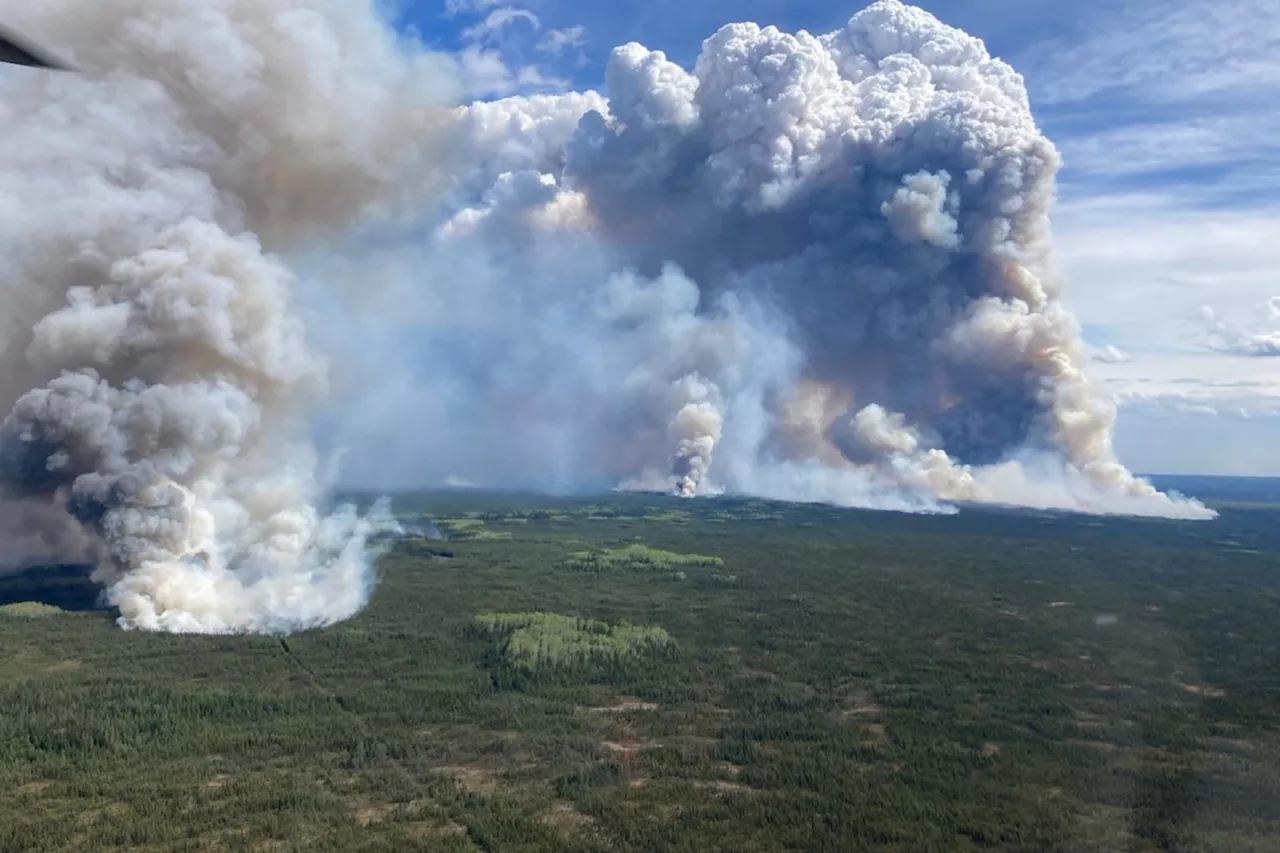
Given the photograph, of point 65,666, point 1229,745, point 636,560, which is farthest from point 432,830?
point 636,560

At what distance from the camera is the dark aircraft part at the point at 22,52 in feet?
19.7

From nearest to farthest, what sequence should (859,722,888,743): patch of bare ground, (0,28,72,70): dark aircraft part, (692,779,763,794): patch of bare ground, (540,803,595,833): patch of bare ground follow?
(0,28,72,70): dark aircraft part < (540,803,595,833): patch of bare ground < (692,779,763,794): patch of bare ground < (859,722,888,743): patch of bare ground

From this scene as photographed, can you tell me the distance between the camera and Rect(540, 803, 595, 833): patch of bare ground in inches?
966

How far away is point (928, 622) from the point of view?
170 ft

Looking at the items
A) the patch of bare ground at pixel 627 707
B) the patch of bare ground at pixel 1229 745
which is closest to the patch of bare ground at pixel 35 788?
the patch of bare ground at pixel 627 707

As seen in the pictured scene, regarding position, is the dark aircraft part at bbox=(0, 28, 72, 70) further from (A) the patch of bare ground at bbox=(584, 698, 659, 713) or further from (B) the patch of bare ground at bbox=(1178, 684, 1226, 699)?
(B) the patch of bare ground at bbox=(1178, 684, 1226, 699)

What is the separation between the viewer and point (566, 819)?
25172 millimetres

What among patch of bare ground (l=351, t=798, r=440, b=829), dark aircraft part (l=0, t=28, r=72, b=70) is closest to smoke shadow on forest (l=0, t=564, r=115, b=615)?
patch of bare ground (l=351, t=798, r=440, b=829)

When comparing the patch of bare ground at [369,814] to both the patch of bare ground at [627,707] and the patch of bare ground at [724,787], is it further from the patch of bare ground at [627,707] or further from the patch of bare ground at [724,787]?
the patch of bare ground at [627,707]

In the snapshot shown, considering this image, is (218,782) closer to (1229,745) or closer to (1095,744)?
(1095,744)

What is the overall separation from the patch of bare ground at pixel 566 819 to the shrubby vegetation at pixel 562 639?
48.6 feet

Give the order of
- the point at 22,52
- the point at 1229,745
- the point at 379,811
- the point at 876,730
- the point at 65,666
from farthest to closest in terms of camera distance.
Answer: the point at 65,666 → the point at 876,730 → the point at 1229,745 → the point at 379,811 → the point at 22,52

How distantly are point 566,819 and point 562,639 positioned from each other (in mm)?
20682

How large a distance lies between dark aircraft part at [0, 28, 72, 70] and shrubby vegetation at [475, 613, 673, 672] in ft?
119
